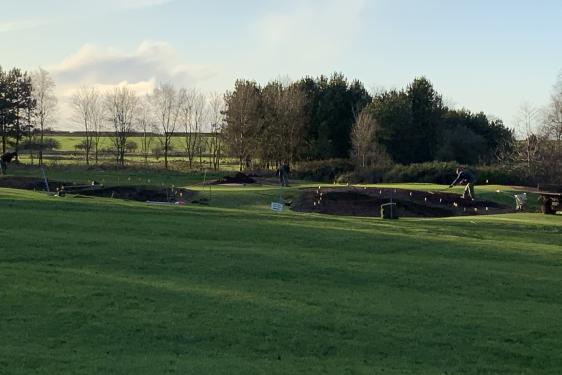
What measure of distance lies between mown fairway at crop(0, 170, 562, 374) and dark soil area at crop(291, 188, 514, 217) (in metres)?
17.5

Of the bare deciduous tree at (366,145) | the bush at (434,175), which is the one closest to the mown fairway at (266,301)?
the bush at (434,175)

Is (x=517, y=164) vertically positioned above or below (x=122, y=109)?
below

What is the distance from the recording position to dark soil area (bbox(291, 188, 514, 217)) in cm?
4069

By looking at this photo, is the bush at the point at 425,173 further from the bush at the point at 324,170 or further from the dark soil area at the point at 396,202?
the dark soil area at the point at 396,202

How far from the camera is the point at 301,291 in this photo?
553 inches

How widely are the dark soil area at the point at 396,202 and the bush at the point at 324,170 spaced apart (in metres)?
24.0

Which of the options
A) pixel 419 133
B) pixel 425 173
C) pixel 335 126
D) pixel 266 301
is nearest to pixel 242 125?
pixel 335 126

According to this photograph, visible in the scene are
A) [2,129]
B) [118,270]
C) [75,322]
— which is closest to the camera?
[75,322]

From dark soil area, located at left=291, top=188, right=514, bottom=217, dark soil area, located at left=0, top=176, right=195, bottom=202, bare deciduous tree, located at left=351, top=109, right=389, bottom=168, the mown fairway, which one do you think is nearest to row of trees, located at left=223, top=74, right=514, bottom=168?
bare deciduous tree, located at left=351, top=109, right=389, bottom=168

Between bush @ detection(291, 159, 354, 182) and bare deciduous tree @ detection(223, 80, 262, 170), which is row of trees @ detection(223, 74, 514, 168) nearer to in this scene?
bare deciduous tree @ detection(223, 80, 262, 170)

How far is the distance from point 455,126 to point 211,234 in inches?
3066

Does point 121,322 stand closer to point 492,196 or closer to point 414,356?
point 414,356

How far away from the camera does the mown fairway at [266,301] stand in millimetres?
9914

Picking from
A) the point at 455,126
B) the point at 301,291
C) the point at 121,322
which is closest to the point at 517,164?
the point at 455,126
